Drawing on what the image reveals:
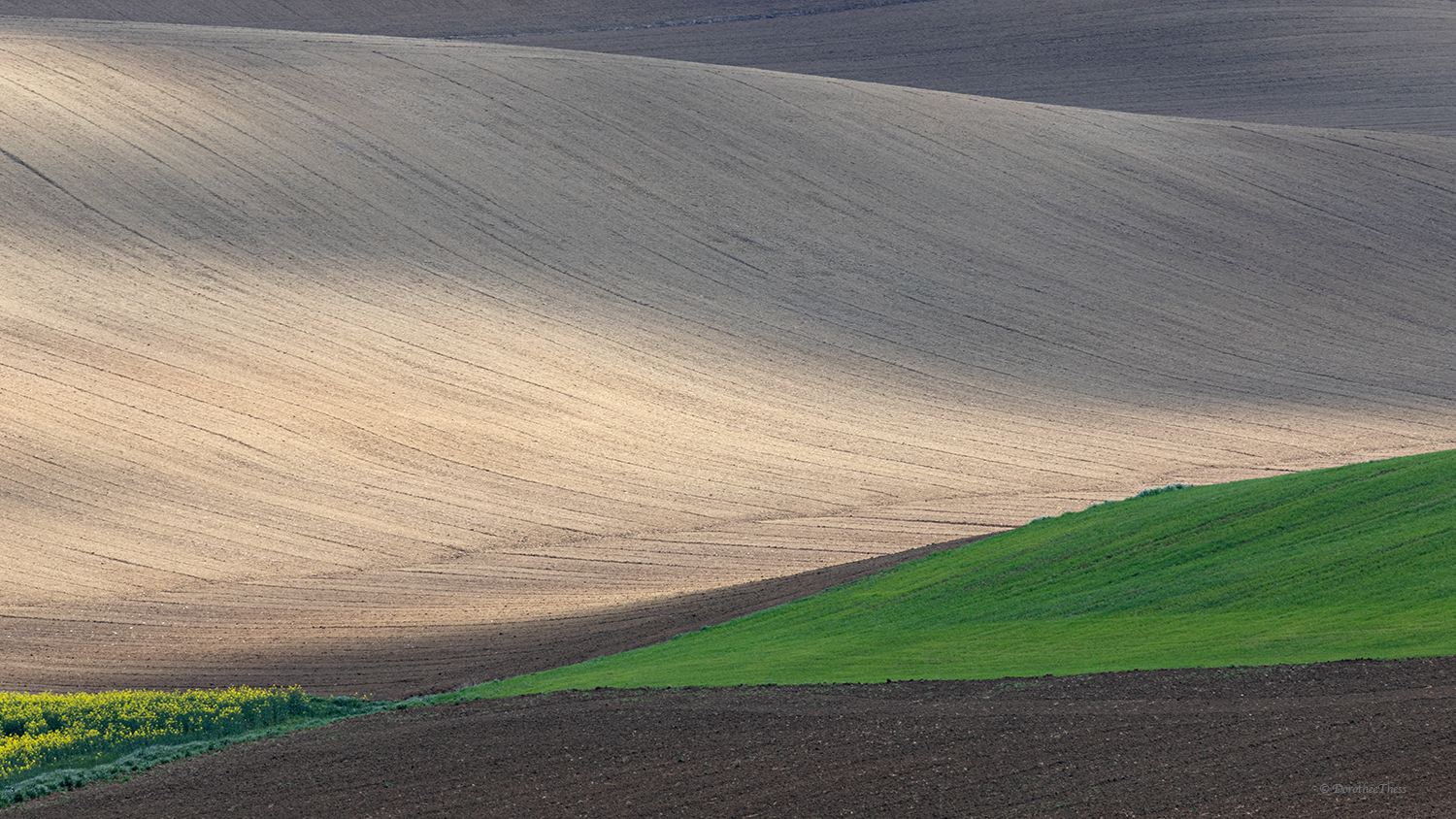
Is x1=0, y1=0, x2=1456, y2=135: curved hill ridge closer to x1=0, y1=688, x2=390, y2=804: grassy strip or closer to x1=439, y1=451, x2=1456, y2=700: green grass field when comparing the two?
x1=439, y1=451, x2=1456, y2=700: green grass field

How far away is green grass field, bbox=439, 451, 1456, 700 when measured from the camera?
14812 mm

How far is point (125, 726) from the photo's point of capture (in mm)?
15070

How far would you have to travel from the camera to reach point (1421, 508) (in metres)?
17.3

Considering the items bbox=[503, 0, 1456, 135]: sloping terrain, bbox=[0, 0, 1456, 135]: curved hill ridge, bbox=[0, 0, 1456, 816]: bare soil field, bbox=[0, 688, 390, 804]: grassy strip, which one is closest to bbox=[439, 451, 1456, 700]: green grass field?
bbox=[0, 0, 1456, 816]: bare soil field

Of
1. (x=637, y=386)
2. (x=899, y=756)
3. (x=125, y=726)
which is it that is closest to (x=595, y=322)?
(x=637, y=386)

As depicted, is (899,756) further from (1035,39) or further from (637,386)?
(1035,39)

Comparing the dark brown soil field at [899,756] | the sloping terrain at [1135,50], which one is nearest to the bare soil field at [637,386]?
the dark brown soil field at [899,756]

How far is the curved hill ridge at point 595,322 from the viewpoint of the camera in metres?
26.3

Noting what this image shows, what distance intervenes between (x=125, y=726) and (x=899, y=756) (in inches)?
318

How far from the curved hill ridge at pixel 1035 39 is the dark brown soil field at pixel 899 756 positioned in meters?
58.6

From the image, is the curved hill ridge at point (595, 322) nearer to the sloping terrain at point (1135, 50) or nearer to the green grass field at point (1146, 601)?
the green grass field at point (1146, 601)

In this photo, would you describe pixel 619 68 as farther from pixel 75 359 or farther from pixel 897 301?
pixel 75 359

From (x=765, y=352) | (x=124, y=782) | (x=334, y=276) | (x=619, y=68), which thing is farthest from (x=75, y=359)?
(x=619, y=68)

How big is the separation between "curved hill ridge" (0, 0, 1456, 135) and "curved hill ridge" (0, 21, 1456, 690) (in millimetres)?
13488
